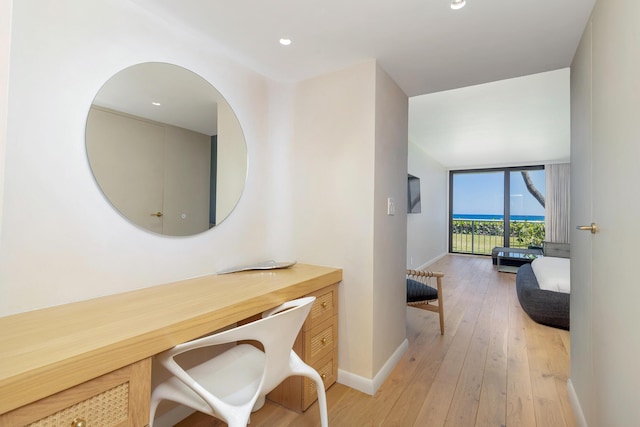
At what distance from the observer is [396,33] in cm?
153

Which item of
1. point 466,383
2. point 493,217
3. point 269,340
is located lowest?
point 466,383

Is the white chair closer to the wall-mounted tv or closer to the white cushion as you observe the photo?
the white cushion

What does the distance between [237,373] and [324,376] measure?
797 mm

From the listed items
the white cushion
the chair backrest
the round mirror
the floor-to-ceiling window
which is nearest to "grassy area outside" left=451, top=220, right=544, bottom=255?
the floor-to-ceiling window

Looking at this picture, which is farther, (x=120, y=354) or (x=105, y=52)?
(x=105, y=52)

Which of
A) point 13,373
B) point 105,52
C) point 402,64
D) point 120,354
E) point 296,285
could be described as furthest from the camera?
point 402,64

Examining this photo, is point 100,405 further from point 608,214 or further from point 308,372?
point 608,214

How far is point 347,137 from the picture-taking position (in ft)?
6.15

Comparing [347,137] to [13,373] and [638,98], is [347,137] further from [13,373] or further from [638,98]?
[13,373]

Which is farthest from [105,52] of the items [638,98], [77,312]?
[638,98]

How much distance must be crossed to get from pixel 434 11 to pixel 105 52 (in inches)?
59.8

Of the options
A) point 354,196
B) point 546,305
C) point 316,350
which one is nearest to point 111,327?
point 316,350

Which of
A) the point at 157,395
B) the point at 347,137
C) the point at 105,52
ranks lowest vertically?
the point at 157,395

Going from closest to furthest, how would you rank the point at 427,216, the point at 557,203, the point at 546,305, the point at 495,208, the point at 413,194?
the point at 546,305 < the point at 413,194 < the point at 427,216 < the point at 557,203 < the point at 495,208
